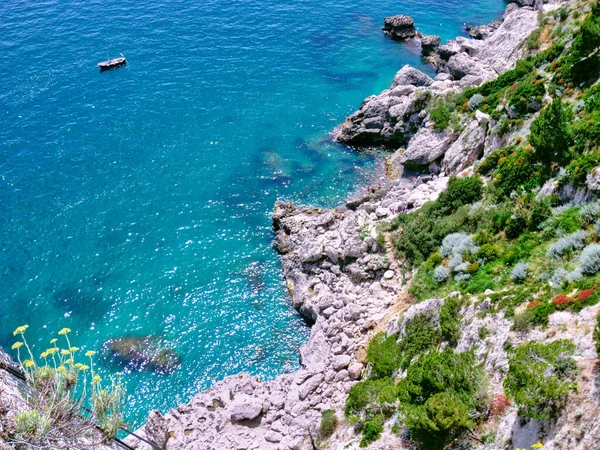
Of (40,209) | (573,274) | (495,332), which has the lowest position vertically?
(40,209)

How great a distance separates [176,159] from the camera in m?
66.1

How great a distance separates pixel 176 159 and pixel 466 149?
37.5 m

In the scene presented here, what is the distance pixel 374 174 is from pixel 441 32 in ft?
156

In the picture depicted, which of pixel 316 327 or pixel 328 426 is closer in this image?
pixel 328 426

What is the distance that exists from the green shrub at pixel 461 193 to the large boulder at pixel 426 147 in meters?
11.8

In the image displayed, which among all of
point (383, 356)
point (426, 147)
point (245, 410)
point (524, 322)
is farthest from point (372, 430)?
point (426, 147)

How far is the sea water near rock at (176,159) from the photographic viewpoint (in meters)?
48.3

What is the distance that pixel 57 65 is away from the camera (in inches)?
3260

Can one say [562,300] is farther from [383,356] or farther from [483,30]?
[483,30]

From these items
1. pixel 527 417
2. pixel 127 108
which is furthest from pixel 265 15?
pixel 527 417

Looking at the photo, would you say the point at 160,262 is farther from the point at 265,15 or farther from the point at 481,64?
the point at 265,15

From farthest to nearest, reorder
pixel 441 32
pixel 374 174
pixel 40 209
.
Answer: pixel 441 32 → pixel 374 174 → pixel 40 209

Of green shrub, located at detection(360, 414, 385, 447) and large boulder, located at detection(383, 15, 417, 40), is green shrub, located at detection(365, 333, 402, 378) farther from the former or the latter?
large boulder, located at detection(383, 15, 417, 40)

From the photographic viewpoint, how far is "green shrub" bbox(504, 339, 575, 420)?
2119cm
